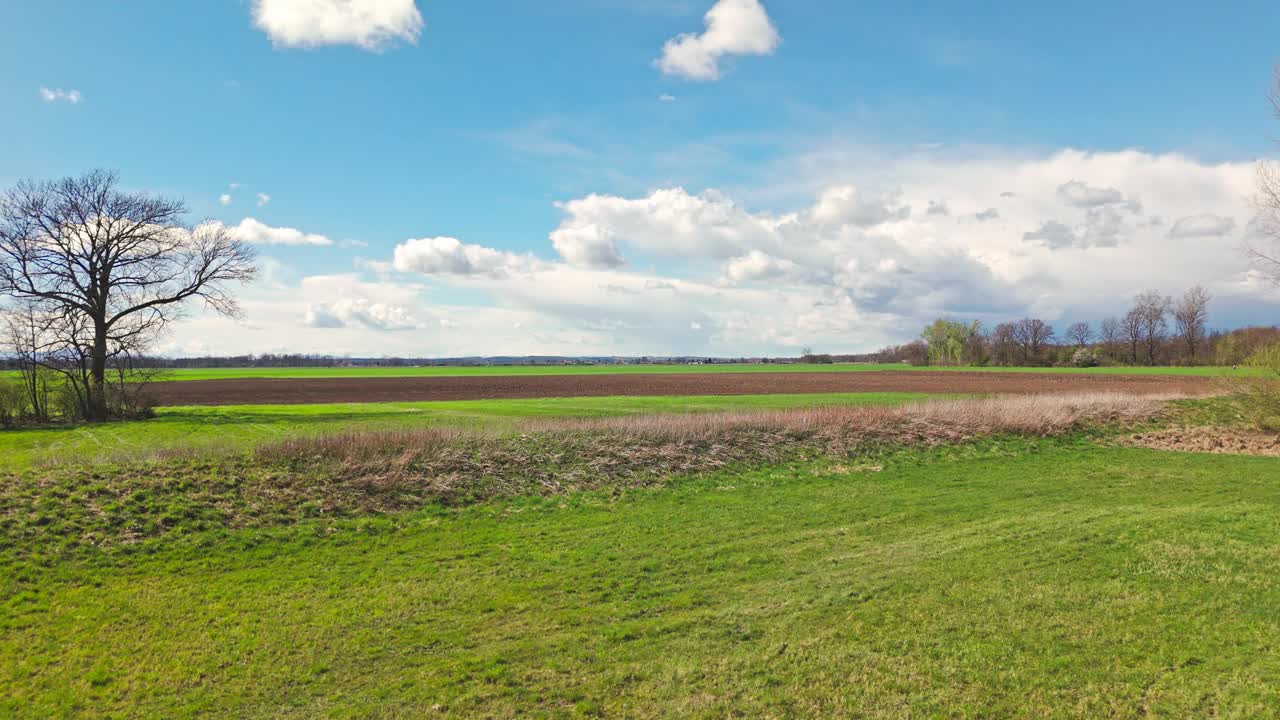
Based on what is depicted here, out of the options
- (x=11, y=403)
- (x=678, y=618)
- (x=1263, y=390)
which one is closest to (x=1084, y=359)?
(x=1263, y=390)

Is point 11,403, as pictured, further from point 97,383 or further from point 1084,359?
point 1084,359

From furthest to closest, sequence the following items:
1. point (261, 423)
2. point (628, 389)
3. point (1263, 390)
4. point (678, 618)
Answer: point (628, 389)
point (261, 423)
point (1263, 390)
point (678, 618)

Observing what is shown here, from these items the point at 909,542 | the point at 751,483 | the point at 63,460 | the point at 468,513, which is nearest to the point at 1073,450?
the point at 751,483

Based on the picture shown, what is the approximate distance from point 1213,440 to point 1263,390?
4399 mm

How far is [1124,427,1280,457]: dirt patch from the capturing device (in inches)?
1139

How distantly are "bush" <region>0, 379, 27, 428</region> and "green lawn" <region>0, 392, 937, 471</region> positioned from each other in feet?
7.90

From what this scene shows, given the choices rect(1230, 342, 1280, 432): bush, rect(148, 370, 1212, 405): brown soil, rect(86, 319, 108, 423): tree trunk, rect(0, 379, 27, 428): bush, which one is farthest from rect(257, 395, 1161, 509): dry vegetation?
rect(148, 370, 1212, 405): brown soil

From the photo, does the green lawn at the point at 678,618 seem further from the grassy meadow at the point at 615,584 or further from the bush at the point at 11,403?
the bush at the point at 11,403

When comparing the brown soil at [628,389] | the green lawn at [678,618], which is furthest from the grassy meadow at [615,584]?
the brown soil at [628,389]

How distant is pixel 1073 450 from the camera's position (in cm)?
2850

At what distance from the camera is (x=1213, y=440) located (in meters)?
30.6

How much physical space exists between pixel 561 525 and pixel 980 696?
1054cm

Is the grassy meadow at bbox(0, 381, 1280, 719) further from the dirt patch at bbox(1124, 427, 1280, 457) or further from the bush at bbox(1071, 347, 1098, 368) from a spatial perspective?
the bush at bbox(1071, 347, 1098, 368)

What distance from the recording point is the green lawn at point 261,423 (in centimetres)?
2492
